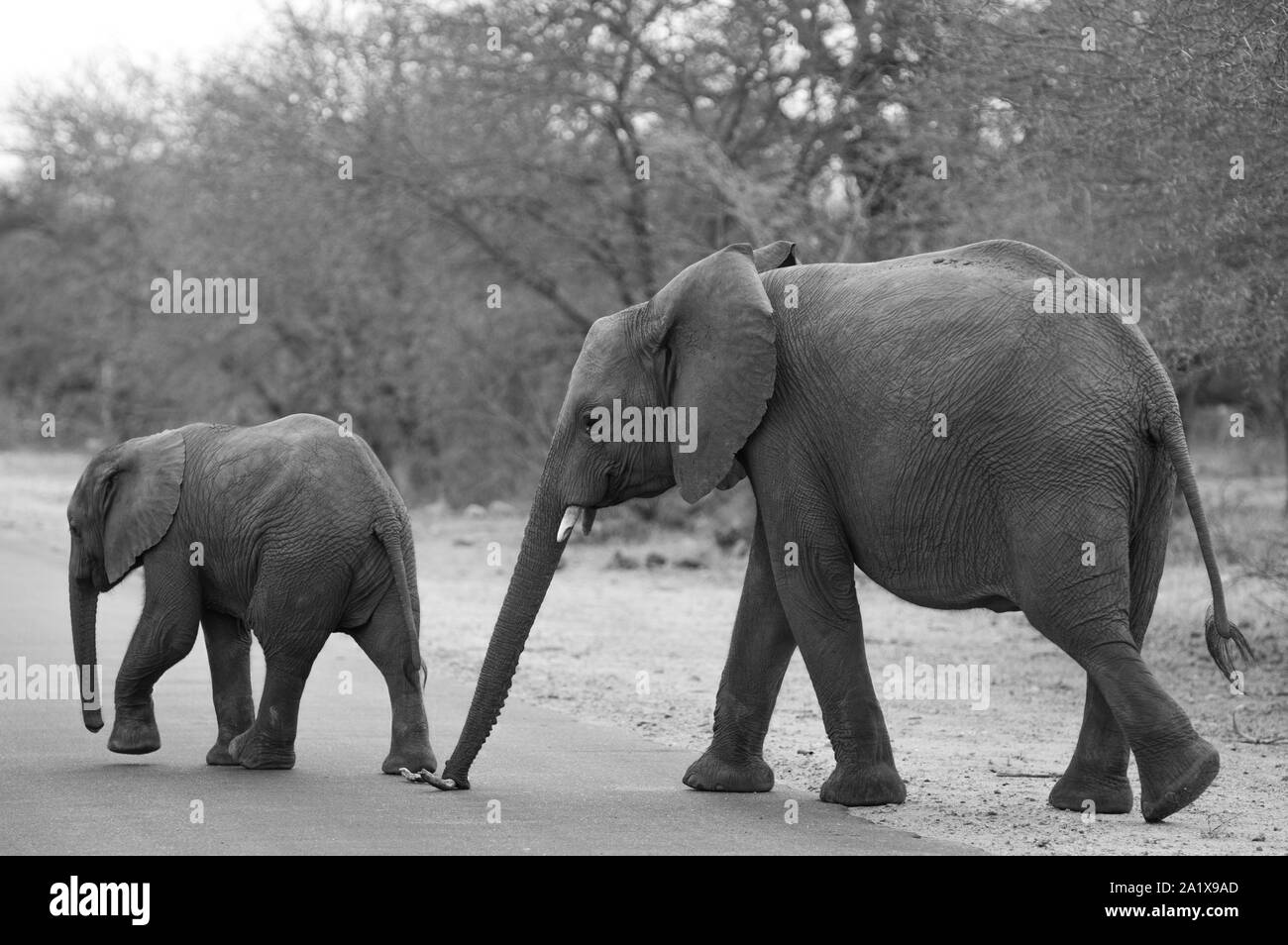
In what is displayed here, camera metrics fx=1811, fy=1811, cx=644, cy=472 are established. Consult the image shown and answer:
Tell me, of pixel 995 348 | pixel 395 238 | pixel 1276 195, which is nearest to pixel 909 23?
pixel 1276 195

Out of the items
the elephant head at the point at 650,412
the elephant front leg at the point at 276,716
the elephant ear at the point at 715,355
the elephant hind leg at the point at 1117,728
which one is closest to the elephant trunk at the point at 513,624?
the elephant head at the point at 650,412

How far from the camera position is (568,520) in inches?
339

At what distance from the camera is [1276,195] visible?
11.3 m

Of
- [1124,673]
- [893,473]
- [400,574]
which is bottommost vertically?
[1124,673]

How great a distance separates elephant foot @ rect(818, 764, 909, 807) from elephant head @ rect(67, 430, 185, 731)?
11.9 feet

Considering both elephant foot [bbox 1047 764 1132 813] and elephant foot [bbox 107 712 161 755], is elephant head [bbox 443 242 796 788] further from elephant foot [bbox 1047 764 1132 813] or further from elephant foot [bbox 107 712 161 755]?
elephant foot [bbox 1047 764 1132 813]

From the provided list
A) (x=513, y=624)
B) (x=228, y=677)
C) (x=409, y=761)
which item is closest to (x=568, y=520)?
(x=513, y=624)

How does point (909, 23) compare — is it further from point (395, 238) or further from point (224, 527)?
point (395, 238)

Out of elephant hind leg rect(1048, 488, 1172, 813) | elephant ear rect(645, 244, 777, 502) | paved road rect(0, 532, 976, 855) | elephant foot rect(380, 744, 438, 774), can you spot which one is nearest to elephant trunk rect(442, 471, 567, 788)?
paved road rect(0, 532, 976, 855)

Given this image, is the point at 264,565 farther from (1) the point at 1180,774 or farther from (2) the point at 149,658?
(1) the point at 1180,774

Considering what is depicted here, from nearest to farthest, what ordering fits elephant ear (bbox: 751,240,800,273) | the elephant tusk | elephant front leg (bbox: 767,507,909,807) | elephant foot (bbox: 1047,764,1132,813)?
elephant foot (bbox: 1047,764,1132,813) < elephant front leg (bbox: 767,507,909,807) < the elephant tusk < elephant ear (bbox: 751,240,800,273)

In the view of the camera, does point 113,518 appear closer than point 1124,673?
No

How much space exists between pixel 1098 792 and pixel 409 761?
3.26 m

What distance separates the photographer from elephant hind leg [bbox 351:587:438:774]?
8828 mm
